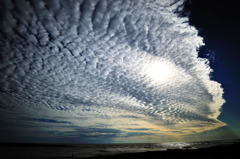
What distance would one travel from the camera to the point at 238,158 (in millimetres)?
14516

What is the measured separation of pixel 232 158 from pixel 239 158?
71 cm

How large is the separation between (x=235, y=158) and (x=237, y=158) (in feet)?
0.72

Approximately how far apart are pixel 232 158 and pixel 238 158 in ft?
2.04

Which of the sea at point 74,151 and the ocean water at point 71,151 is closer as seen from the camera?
the sea at point 74,151

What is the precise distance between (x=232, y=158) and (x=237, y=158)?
524 mm

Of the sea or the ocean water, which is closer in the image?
the sea

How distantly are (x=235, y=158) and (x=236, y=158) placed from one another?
3.8 inches

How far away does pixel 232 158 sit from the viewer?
14695 millimetres

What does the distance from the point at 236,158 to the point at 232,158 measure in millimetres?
404

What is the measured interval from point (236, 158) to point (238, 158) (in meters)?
0.22

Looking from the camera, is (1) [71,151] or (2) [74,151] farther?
(2) [74,151]

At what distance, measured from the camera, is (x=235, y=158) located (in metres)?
14.6

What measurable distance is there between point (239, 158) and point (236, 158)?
0.31 m

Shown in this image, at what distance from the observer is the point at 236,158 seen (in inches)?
573
